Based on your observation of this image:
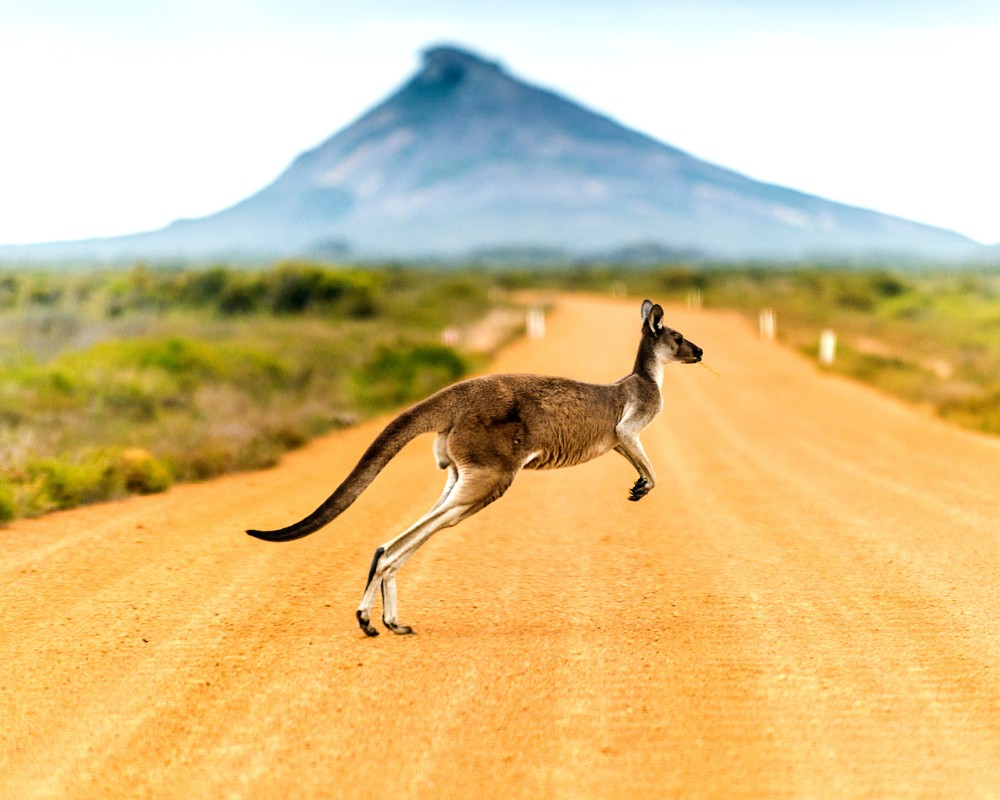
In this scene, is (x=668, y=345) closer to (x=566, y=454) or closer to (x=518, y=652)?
(x=566, y=454)

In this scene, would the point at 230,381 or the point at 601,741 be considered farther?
the point at 230,381

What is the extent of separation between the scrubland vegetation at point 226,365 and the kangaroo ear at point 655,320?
7683 millimetres

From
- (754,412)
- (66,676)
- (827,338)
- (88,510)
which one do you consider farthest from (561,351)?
(66,676)

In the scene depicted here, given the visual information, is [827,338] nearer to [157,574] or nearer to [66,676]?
[157,574]

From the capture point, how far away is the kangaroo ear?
5.18 m

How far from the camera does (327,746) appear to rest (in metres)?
5.45

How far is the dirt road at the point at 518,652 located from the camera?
527cm

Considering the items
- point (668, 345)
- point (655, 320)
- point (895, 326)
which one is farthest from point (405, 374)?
point (895, 326)

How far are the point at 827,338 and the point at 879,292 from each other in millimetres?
48097

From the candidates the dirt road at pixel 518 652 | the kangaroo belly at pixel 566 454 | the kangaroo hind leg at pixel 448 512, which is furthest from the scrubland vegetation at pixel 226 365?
the kangaroo belly at pixel 566 454

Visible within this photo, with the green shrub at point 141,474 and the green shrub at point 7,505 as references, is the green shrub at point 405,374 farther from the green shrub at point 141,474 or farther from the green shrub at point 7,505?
the green shrub at point 7,505

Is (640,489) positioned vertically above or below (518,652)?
above

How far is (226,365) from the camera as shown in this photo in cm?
2361

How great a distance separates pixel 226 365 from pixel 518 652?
18.0 meters
